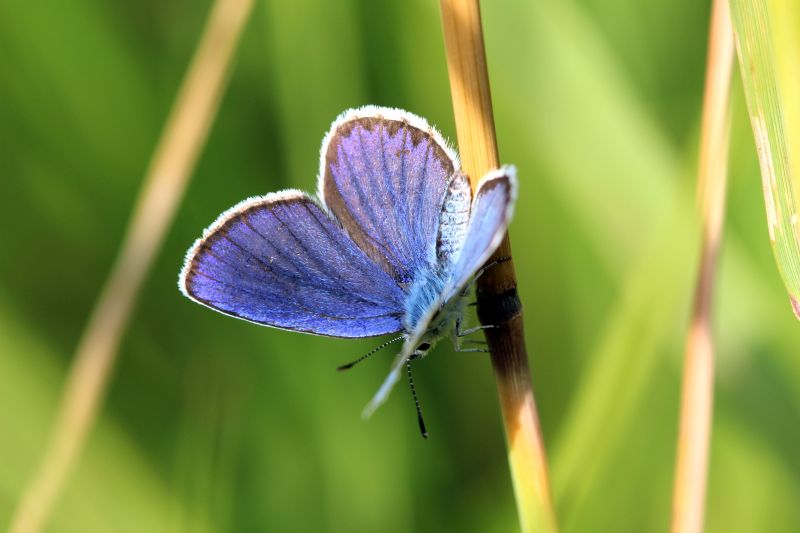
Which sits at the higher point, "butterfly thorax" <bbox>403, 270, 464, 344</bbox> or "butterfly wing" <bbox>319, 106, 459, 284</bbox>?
"butterfly wing" <bbox>319, 106, 459, 284</bbox>

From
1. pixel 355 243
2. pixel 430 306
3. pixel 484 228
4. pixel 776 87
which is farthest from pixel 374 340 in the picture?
pixel 776 87

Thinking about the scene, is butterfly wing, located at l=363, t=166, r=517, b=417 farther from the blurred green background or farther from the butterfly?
the blurred green background

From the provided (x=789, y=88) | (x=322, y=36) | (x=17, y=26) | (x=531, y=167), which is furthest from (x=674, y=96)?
(x=17, y=26)

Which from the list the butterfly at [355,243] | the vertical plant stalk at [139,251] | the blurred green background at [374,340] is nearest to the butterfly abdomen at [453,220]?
the butterfly at [355,243]

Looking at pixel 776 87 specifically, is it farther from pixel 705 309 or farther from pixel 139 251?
pixel 139 251

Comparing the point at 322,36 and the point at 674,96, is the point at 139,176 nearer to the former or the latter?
the point at 322,36

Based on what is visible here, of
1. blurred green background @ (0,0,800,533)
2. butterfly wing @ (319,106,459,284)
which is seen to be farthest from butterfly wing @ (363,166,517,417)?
blurred green background @ (0,0,800,533)

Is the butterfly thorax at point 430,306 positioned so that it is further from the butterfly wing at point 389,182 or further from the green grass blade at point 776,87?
the green grass blade at point 776,87
